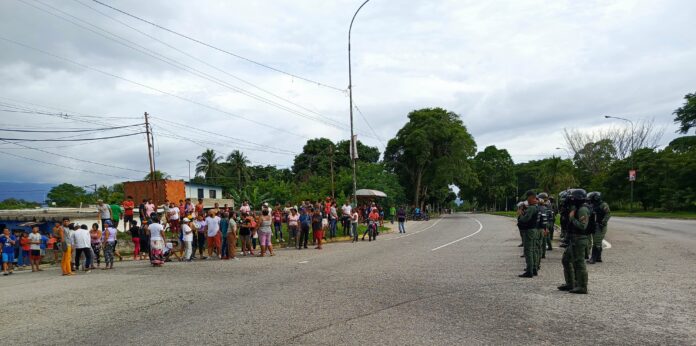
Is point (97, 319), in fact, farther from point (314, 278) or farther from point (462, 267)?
point (462, 267)

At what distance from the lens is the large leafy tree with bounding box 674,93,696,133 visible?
5591cm

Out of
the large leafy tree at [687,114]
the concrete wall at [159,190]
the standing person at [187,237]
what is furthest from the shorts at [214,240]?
the large leafy tree at [687,114]

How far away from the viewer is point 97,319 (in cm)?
756

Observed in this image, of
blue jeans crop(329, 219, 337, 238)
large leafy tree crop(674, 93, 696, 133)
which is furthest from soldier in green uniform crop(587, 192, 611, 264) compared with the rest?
large leafy tree crop(674, 93, 696, 133)

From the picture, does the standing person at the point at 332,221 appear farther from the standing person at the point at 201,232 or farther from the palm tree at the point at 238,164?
the palm tree at the point at 238,164

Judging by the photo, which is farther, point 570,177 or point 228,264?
point 570,177

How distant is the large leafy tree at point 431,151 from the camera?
5481 cm

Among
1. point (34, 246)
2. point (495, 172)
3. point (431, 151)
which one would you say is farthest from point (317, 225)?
point (495, 172)

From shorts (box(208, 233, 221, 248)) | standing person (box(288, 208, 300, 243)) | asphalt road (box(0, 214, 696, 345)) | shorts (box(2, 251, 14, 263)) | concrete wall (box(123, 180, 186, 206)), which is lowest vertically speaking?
asphalt road (box(0, 214, 696, 345))

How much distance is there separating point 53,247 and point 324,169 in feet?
183

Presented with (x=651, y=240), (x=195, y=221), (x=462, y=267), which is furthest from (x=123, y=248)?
(x=651, y=240)

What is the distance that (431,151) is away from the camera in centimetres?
5669

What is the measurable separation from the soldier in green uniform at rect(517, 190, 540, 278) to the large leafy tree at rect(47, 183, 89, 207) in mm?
81666

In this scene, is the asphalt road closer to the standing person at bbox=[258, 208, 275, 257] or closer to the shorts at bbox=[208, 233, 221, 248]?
the standing person at bbox=[258, 208, 275, 257]
